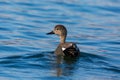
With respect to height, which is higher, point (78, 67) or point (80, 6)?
point (80, 6)

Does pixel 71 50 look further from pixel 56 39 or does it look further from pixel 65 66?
pixel 56 39

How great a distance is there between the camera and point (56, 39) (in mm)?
18094

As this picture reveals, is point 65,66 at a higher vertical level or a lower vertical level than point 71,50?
lower

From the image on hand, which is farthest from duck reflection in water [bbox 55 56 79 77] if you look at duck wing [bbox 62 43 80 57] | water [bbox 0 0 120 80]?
duck wing [bbox 62 43 80 57]

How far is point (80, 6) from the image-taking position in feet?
76.2

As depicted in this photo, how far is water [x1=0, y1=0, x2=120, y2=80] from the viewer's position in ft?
43.9

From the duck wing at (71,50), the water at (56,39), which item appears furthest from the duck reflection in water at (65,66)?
the duck wing at (71,50)

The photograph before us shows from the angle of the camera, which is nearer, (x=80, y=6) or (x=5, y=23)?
(x=5, y=23)

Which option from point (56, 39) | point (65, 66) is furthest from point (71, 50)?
point (56, 39)

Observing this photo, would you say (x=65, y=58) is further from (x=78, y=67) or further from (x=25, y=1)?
(x=25, y=1)

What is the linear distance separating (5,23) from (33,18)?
1310 millimetres

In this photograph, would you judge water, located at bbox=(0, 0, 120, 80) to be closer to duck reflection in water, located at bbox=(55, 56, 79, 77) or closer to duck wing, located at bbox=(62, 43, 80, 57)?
duck reflection in water, located at bbox=(55, 56, 79, 77)

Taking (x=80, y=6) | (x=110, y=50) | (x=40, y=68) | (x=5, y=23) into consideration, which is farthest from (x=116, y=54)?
(x=80, y=6)

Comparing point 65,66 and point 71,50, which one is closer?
point 65,66
